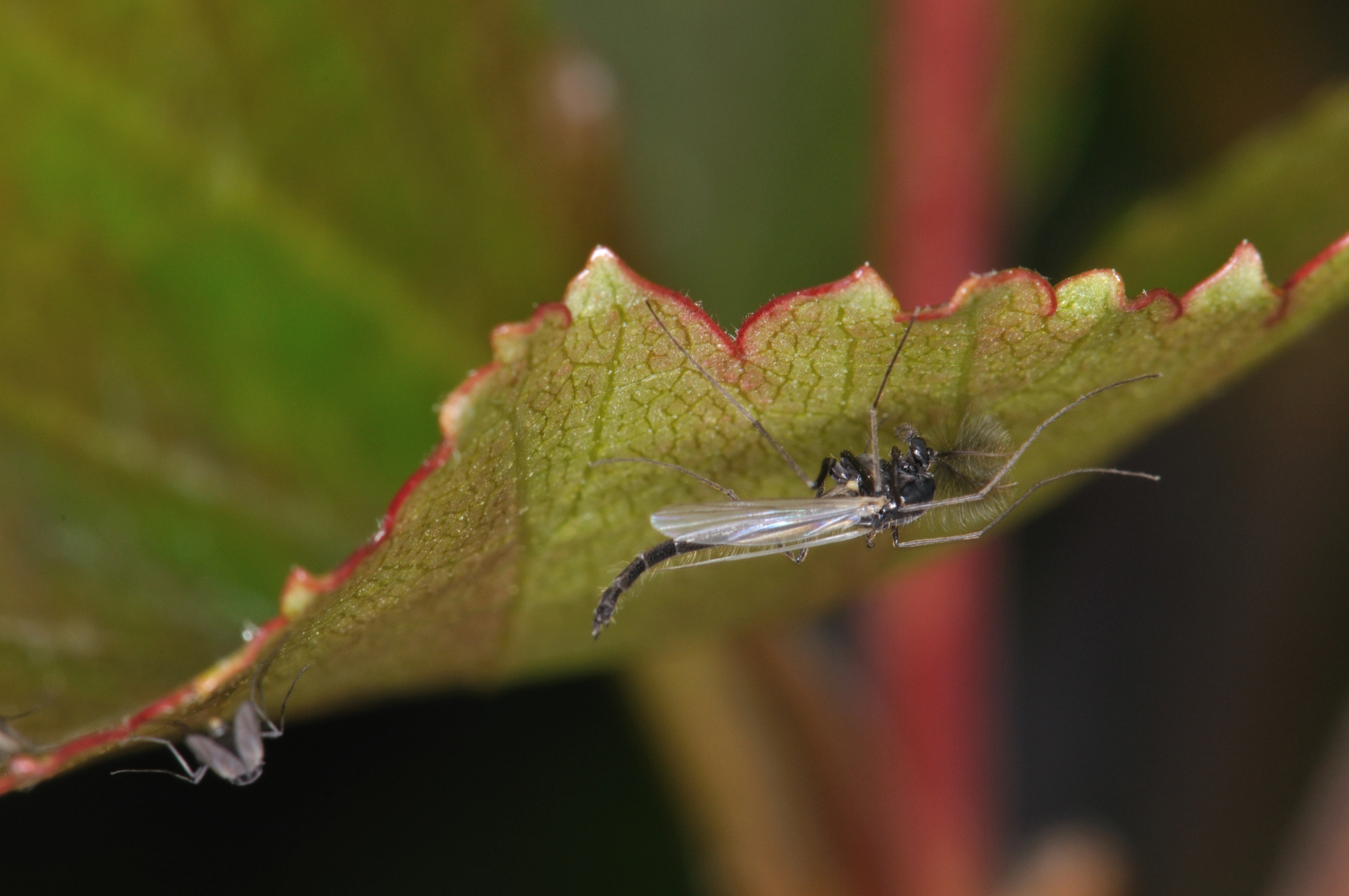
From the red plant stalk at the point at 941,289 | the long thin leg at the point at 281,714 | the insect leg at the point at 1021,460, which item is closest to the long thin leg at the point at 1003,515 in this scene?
the insect leg at the point at 1021,460

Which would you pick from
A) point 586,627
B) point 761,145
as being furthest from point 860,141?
point 586,627

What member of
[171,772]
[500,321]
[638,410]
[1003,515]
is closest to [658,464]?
[638,410]

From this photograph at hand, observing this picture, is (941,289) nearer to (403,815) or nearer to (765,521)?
(765,521)

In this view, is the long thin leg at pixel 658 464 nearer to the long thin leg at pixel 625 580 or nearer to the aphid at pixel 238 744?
the long thin leg at pixel 625 580

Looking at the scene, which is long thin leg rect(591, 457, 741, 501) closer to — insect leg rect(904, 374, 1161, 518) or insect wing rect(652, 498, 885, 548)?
insect wing rect(652, 498, 885, 548)

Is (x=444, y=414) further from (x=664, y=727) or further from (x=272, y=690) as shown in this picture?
(x=664, y=727)
